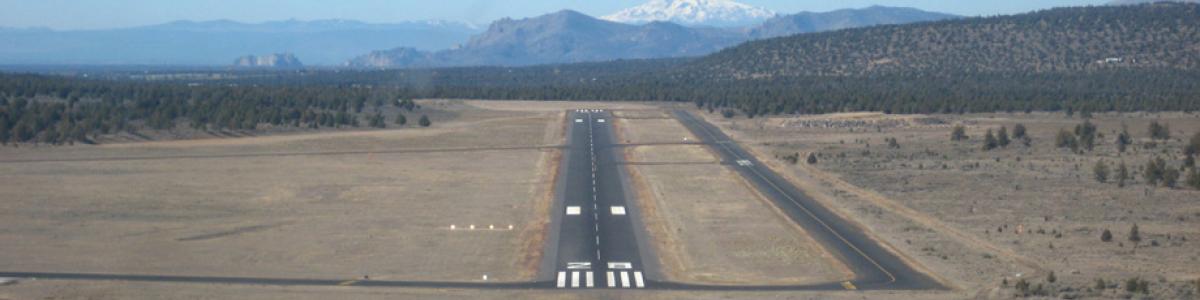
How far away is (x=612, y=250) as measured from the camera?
4788 centimetres

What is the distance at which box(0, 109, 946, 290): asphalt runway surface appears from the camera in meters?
41.1

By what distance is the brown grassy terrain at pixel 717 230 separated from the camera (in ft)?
143

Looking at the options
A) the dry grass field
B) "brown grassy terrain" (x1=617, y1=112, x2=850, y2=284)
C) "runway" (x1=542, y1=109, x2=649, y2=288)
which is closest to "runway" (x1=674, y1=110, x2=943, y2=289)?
"brown grassy terrain" (x1=617, y1=112, x2=850, y2=284)

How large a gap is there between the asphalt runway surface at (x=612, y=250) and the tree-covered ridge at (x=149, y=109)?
3823cm

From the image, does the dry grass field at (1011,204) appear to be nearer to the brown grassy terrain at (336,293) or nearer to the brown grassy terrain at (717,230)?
the brown grassy terrain at (717,230)

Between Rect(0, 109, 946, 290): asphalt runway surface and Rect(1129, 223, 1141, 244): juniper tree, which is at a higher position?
Rect(1129, 223, 1141, 244): juniper tree

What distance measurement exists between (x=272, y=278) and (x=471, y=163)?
4177 cm

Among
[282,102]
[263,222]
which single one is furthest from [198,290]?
[282,102]

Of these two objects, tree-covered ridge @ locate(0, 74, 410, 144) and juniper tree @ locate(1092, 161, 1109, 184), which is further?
tree-covered ridge @ locate(0, 74, 410, 144)

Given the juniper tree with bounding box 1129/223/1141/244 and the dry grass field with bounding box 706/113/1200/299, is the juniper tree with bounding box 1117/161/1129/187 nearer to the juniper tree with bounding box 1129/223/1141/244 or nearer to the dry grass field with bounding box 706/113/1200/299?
the dry grass field with bounding box 706/113/1200/299

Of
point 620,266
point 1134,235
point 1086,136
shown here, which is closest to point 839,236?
point 1134,235

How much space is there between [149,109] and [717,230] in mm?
72287

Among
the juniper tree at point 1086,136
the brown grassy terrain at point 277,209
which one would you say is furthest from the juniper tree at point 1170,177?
the brown grassy terrain at point 277,209

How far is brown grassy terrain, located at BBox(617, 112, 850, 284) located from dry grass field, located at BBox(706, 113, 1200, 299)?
3464mm
